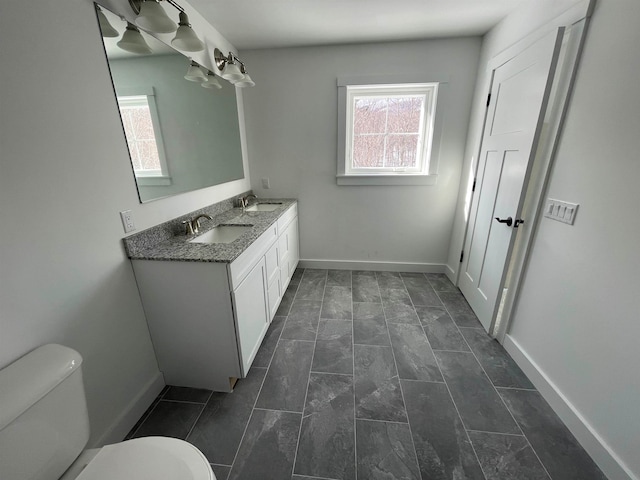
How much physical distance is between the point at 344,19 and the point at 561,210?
2016 mm

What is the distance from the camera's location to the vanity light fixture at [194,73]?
1.79 meters

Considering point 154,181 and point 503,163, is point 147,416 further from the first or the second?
point 503,163

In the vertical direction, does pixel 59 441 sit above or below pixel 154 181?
below

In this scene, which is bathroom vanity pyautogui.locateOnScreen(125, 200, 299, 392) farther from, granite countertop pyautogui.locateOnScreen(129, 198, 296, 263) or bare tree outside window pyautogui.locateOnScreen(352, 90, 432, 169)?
bare tree outside window pyautogui.locateOnScreen(352, 90, 432, 169)

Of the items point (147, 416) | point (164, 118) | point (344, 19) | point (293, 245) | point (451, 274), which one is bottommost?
point (147, 416)

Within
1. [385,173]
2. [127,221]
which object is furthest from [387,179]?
[127,221]

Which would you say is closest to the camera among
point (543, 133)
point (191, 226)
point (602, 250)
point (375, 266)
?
point (602, 250)

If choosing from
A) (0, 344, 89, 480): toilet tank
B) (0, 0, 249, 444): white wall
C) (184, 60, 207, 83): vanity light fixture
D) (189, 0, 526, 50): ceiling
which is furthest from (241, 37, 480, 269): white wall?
(0, 344, 89, 480): toilet tank

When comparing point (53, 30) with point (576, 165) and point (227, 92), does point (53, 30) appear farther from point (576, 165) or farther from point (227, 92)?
point (576, 165)

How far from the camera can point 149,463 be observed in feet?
2.66

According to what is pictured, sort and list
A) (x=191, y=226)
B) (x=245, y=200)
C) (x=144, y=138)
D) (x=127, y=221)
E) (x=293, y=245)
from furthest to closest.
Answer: (x=293, y=245) < (x=245, y=200) < (x=191, y=226) < (x=144, y=138) < (x=127, y=221)

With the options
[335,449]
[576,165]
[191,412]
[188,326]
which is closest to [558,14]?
[576,165]

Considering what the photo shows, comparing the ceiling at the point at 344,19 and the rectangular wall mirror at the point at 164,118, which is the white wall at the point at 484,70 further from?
the rectangular wall mirror at the point at 164,118

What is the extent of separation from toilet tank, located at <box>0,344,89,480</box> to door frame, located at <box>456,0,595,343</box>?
2.36 m
